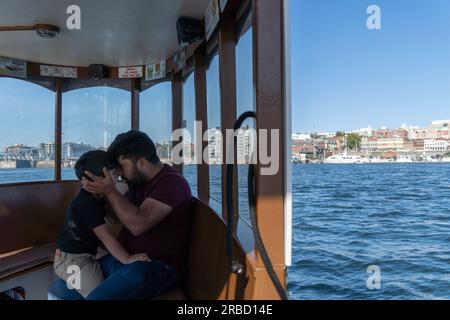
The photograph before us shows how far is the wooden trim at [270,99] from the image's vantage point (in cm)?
155

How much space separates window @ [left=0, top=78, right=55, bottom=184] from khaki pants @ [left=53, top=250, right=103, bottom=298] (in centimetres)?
296

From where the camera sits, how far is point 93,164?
2197 millimetres

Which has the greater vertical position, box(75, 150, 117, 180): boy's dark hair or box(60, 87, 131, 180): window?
box(60, 87, 131, 180): window

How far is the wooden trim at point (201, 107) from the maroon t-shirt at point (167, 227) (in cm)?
136

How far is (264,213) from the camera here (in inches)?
61.6

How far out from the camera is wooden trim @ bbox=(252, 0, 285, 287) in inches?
61.1

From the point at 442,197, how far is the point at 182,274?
73.1ft

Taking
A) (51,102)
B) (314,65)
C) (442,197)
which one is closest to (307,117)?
(314,65)

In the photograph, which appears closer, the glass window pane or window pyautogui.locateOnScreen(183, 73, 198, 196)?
the glass window pane

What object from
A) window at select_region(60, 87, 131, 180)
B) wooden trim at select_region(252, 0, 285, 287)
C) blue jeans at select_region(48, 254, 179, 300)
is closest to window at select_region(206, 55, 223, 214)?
blue jeans at select_region(48, 254, 179, 300)

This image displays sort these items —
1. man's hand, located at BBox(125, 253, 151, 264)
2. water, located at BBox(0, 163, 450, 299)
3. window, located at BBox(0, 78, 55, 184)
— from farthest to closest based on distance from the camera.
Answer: water, located at BBox(0, 163, 450, 299)
window, located at BBox(0, 78, 55, 184)
man's hand, located at BBox(125, 253, 151, 264)

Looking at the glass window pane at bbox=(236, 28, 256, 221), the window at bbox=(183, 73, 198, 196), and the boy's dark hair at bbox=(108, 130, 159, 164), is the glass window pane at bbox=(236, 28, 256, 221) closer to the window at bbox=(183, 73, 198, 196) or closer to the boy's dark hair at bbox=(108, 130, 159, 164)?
the boy's dark hair at bbox=(108, 130, 159, 164)

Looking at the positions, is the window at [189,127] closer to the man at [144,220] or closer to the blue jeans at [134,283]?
the man at [144,220]
